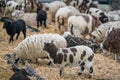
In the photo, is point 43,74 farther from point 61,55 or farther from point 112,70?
point 112,70

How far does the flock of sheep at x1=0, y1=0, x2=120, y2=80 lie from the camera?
345 inches

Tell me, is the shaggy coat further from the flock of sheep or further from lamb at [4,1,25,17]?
lamb at [4,1,25,17]

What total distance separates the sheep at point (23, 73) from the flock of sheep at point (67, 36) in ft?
0.17

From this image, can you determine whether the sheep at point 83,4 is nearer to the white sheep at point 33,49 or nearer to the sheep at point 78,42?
the sheep at point 78,42

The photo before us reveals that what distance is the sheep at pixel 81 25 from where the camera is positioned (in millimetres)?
12148

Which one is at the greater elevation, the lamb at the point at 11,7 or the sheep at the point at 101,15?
the sheep at the point at 101,15

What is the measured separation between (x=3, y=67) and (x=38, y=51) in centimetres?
102

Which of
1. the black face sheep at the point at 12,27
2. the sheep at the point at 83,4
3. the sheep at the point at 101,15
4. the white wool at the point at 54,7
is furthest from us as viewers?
the sheep at the point at 83,4

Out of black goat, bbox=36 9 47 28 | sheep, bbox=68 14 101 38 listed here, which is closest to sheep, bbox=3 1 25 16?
black goat, bbox=36 9 47 28

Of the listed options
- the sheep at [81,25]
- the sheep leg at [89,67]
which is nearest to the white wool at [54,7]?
the sheep at [81,25]

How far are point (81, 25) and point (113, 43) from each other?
1.83 meters

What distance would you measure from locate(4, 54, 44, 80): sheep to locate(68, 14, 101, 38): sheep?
284 centimetres

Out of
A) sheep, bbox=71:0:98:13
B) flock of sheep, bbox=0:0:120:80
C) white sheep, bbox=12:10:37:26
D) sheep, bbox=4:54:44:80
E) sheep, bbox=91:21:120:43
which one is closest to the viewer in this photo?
sheep, bbox=4:54:44:80

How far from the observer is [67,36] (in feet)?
36.7
